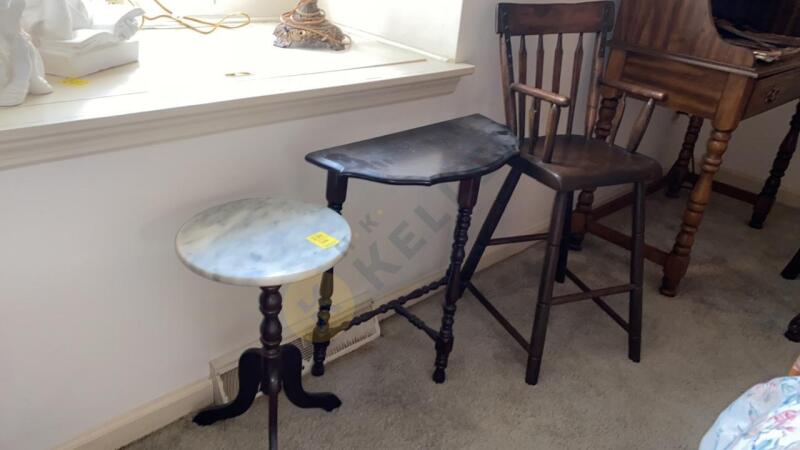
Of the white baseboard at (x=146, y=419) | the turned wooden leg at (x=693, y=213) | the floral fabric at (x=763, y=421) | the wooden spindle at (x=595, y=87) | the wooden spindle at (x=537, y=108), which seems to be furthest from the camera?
the turned wooden leg at (x=693, y=213)

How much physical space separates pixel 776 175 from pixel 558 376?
1602 mm

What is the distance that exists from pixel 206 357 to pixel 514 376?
2.80 ft

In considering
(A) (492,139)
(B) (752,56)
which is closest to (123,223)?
(A) (492,139)

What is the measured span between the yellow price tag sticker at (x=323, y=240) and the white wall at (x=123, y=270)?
329 mm

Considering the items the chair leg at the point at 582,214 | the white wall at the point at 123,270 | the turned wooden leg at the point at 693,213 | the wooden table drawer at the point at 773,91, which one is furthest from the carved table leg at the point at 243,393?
the wooden table drawer at the point at 773,91

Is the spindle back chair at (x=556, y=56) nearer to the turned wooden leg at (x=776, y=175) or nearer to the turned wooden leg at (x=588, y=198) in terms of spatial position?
the turned wooden leg at (x=588, y=198)

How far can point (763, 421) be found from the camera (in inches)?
37.3

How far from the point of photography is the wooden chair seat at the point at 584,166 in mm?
1477

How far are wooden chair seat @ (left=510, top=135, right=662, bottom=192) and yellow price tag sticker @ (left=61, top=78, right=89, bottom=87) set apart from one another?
1043 millimetres

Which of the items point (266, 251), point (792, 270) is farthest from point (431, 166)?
point (792, 270)

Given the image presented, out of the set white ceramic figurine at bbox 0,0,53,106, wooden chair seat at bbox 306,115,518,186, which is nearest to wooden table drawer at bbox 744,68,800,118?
wooden chair seat at bbox 306,115,518,186

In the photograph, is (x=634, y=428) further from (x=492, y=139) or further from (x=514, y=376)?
(x=492, y=139)

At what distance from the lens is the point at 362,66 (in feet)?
5.05

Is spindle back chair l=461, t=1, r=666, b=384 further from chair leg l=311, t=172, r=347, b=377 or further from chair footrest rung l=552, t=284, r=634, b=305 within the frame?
chair leg l=311, t=172, r=347, b=377
